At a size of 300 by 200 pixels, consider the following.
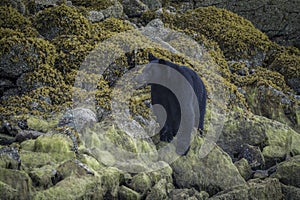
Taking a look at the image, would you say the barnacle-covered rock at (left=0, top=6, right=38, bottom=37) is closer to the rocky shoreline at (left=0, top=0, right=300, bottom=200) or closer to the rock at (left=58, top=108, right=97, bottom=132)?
the rocky shoreline at (left=0, top=0, right=300, bottom=200)

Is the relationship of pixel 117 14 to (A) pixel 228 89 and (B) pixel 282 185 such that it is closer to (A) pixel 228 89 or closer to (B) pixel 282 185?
(A) pixel 228 89

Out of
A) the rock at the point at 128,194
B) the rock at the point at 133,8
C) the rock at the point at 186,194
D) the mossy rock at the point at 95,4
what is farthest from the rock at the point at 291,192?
the rock at the point at 133,8

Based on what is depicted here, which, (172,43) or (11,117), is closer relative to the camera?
(11,117)

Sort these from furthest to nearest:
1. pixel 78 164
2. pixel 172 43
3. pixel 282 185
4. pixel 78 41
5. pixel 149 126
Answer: pixel 172 43 < pixel 78 41 < pixel 149 126 < pixel 282 185 < pixel 78 164

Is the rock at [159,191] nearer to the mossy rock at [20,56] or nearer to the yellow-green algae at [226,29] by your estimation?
the mossy rock at [20,56]

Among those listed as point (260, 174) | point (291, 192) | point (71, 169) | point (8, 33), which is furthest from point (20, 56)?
point (291, 192)

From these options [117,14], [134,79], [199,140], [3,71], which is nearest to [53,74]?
[3,71]
